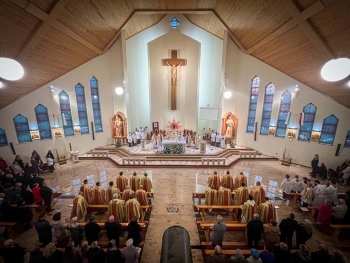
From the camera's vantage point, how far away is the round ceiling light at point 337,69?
502 centimetres

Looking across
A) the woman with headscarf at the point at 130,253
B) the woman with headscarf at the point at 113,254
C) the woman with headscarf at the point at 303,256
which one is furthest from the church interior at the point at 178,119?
the woman with headscarf at the point at 130,253

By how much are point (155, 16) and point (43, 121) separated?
10.4 metres

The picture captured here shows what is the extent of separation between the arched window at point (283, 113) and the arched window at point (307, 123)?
953 mm

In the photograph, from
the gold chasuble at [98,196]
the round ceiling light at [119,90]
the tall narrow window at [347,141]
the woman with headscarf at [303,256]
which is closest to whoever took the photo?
the woman with headscarf at [303,256]

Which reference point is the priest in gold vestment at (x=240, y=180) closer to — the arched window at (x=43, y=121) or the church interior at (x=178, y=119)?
the church interior at (x=178, y=119)

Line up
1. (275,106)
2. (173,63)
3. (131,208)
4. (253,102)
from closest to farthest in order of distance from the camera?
(131,208), (275,106), (253,102), (173,63)

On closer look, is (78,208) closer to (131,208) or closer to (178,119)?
(131,208)

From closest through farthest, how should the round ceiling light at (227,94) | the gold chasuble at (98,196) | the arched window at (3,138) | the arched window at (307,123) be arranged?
the gold chasuble at (98,196)
the arched window at (3,138)
the arched window at (307,123)
the round ceiling light at (227,94)

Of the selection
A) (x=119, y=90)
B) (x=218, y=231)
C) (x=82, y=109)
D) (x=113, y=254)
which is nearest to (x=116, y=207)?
(x=113, y=254)

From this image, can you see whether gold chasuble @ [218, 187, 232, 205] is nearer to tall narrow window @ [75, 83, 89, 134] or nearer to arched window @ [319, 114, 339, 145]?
arched window @ [319, 114, 339, 145]

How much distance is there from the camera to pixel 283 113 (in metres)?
12.1

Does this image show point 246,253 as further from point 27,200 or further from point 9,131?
point 9,131

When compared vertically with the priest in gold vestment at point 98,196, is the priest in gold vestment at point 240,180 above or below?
above

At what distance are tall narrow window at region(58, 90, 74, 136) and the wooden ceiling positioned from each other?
1352 mm
